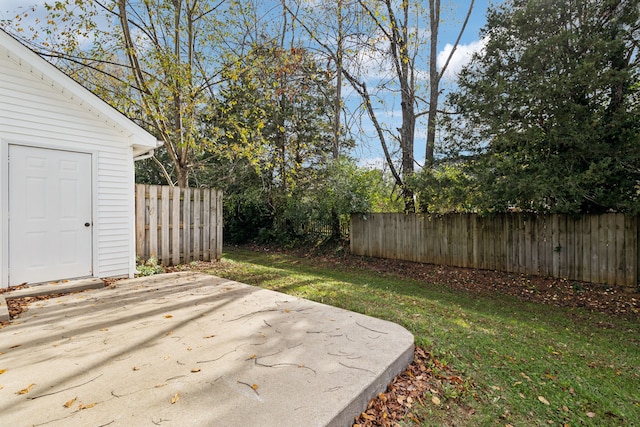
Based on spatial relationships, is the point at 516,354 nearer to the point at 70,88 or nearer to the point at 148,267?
the point at 148,267

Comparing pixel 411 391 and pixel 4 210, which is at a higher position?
pixel 4 210

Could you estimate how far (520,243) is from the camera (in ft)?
22.6

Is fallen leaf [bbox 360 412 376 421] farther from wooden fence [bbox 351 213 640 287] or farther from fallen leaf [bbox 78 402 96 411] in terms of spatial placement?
wooden fence [bbox 351 213 640 287]

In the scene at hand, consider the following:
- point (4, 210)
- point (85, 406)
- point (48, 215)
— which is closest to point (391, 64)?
point (48, 215)

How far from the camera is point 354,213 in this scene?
32.0 ft

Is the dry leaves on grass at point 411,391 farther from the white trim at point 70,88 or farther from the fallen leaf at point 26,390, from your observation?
the white trim at point 70,88

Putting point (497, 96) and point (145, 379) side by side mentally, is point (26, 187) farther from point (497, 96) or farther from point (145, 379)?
point (497, 96)

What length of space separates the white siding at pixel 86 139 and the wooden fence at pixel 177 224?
1.19 metres

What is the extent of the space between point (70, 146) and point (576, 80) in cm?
885

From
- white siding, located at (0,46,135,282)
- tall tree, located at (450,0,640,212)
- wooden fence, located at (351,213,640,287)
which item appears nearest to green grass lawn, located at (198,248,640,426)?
wooden fence, located at (351,213,640,287)

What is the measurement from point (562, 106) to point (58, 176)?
29.4 ft

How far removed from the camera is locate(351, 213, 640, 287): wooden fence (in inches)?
229

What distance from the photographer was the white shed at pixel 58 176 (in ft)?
14.5

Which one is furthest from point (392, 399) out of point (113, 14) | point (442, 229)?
point (113, 14)
